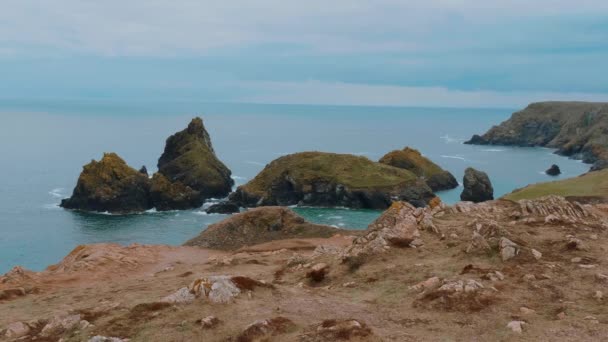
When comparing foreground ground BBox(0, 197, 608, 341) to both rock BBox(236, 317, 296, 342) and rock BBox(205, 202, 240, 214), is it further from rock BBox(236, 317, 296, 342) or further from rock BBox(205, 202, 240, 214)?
rock BBox(205, 202, 240, 214)

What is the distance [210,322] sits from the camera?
22062 mm

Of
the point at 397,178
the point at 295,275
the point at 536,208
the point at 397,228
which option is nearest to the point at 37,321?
Result: the point at 295,275

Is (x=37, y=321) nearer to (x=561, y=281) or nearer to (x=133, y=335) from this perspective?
(x=133, y=335)

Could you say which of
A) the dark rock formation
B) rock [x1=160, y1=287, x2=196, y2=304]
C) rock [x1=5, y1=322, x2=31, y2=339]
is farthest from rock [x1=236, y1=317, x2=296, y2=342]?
the dark rock formation

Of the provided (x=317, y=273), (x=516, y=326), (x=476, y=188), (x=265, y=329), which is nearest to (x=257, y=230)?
(x=317, y=273)

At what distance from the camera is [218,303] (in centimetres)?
2417

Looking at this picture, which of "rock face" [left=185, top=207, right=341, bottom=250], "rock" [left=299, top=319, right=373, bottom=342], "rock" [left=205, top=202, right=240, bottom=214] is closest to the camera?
"rock" [left=299, top=319, right=373, bottom=342]

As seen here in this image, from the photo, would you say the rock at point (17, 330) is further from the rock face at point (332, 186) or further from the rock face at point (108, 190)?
the rock face at point (332, 186)

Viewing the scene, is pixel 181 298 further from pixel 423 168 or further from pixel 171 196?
pixel 423 168

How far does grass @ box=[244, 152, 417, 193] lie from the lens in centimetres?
11625

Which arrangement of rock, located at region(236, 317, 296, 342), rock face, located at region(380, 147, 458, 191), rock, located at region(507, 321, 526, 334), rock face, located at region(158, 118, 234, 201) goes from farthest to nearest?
rock face, located at region(380, 147, 458, 191) → rock face, located at region(158, 118, 234, 201) → rock, located at region(236, 317, 296, 342) → rock, located at region(507, 321, 526, 334)

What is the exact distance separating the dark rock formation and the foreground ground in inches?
2756

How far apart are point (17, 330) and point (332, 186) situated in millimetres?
93770

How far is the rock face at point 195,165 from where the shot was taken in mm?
119375
